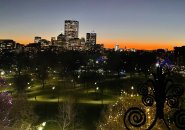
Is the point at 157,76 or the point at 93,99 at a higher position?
the point at 157,76

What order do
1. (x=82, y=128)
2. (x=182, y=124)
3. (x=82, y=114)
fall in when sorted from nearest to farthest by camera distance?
(x=182, y=124) → (x=82, y=128) → (x=82, y=114)

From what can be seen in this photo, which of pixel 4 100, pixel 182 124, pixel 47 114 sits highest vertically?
pixel 182 124

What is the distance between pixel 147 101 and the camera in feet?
15.4

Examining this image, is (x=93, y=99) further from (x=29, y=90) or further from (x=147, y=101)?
(x=147, y=101)

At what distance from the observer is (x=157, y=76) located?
4.38 m

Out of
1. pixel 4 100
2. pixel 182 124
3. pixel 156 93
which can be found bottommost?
pixel 4 100

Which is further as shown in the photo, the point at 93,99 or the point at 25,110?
the point at 93,99

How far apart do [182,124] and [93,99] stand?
4320 centimetres

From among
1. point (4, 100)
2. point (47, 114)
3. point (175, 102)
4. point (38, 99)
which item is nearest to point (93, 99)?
point (38, 99)

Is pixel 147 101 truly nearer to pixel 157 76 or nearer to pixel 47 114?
pixel 157 76

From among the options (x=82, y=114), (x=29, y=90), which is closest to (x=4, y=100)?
(x=82, y=114)

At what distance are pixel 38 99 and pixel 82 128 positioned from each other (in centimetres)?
1646

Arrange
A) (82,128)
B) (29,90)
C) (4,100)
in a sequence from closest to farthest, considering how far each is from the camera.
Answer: (4,100) → (82,128) → (29,90)

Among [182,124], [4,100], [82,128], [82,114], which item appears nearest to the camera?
[182,124]
